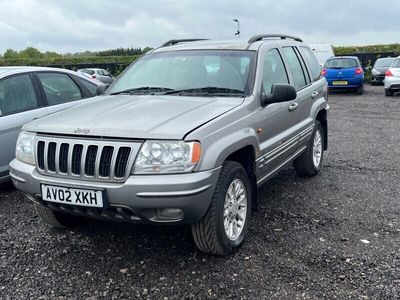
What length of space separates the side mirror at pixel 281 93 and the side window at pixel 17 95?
3125 millimetres

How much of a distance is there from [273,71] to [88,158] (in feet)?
7.47

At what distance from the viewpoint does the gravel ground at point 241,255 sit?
3109 mm

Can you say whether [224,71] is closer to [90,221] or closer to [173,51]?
[173,51]

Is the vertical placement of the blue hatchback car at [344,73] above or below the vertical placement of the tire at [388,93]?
above

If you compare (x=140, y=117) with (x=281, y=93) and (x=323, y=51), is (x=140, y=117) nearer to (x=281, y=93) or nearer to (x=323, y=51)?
(x=281, y=93)

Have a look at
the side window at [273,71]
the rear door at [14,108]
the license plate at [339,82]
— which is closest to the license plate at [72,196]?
the side window at [273,71]

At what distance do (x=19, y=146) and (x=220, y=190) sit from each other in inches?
68.8

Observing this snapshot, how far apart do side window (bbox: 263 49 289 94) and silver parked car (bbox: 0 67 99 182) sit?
A: 9.32 ft

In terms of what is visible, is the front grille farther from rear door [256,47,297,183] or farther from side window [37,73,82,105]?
side window [37,73,82,105]

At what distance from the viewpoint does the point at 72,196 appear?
319cm

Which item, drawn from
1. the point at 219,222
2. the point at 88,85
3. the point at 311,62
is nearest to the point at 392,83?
the point at 311,62

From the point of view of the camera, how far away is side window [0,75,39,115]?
17.4 ft

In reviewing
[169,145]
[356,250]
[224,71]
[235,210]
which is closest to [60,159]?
[169,145]

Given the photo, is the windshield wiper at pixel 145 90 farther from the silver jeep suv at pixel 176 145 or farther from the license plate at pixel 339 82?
the license plate at pixel 339 82
